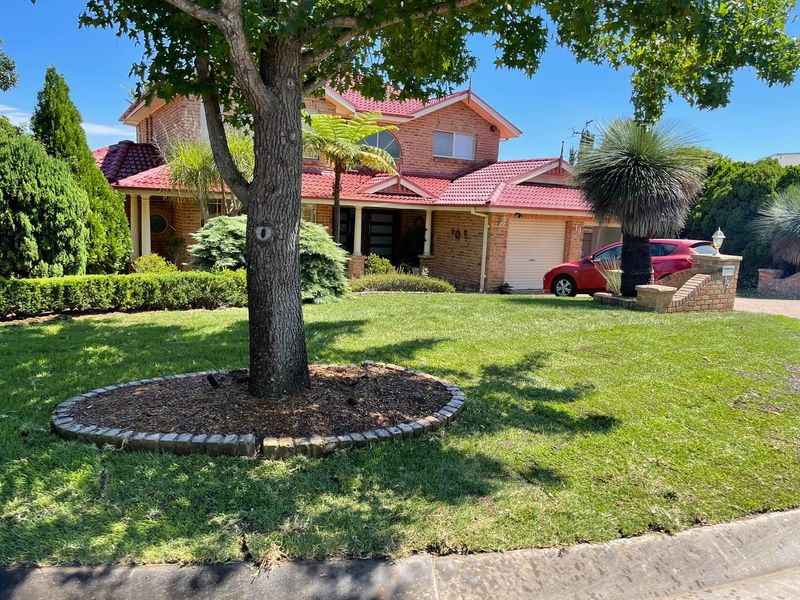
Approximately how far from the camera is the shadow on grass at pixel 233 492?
3.21 meters

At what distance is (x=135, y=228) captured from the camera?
16.6m

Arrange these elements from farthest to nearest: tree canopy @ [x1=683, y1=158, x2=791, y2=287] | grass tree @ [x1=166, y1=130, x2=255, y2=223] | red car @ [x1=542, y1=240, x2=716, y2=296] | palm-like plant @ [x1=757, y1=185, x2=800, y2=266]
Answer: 1. tree canopy @ [x1=683, y1=158, x2=791, y2=287]
2. palm-like plant @ [x1=757, y1=185, x2=800, y2=266]
3. red car @ [x1=542, y1=240, x2=716, y2=296]
4. grass tree @ [x1=166, y1=130, x2=255, y2=223]

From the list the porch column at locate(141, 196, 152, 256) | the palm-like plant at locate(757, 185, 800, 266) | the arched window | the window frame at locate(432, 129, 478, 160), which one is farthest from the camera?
the window frame at locate(432, 129, 478, 160)

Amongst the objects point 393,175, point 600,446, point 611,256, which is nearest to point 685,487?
point 600,446

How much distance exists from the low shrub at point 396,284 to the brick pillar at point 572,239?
5.54m

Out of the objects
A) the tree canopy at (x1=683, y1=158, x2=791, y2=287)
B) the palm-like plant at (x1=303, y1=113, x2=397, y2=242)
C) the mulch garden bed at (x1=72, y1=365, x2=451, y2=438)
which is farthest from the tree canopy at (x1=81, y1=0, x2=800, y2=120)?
the tree canopy at (x1=683, y1=158, x2=791, y2=287)

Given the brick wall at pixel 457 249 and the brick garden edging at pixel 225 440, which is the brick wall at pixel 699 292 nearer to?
the brick wall at pixel 457 249

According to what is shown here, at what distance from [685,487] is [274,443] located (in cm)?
293

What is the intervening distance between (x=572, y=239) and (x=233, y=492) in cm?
1775

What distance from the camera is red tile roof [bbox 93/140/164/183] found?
1739 cm

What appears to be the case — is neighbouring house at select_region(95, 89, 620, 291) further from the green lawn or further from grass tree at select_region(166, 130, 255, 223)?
the green lawn

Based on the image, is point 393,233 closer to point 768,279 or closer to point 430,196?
point 430,196

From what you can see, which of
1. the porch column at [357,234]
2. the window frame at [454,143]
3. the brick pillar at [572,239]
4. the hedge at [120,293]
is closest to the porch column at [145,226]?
the hedge at [120,293]

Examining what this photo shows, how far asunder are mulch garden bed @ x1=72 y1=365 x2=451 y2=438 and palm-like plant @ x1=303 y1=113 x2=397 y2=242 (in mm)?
10411
